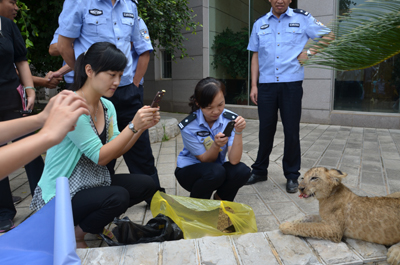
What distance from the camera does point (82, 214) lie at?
2.14 m

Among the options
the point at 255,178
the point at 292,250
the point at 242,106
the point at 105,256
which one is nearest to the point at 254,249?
the point at 292,250

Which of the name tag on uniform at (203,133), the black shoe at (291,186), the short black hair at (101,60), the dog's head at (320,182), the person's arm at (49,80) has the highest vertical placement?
the short black hair at (101,60)

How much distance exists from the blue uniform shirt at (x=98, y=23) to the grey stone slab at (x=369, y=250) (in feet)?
7.32

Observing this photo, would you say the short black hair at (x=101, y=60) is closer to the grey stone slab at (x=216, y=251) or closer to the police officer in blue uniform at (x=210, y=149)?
the police officer in blue uniform at (x=210, y=149)

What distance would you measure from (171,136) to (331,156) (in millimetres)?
3169

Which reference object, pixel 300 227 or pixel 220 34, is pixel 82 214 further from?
pixel 220 34

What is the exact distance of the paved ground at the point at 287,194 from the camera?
1.85 metres

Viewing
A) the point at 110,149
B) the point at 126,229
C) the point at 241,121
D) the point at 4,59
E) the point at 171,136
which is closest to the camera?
the point at 126,229

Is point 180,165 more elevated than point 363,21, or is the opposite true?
point 363,21

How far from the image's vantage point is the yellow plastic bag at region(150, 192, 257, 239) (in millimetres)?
2211

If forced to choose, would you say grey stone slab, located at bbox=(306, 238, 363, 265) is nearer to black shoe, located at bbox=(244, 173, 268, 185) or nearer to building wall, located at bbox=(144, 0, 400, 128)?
black shoe, located at bbox=(244, 173, 268, 185)

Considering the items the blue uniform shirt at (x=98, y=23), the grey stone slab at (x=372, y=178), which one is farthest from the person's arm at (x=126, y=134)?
the grey stone slab at (x=372, y=178)

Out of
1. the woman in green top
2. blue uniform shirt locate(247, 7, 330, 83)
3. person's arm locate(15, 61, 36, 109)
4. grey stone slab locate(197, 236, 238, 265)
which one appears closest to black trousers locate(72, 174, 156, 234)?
the woman in green top

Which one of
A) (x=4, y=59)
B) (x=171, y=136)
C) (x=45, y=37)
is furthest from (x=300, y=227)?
(x=45, y=37)
